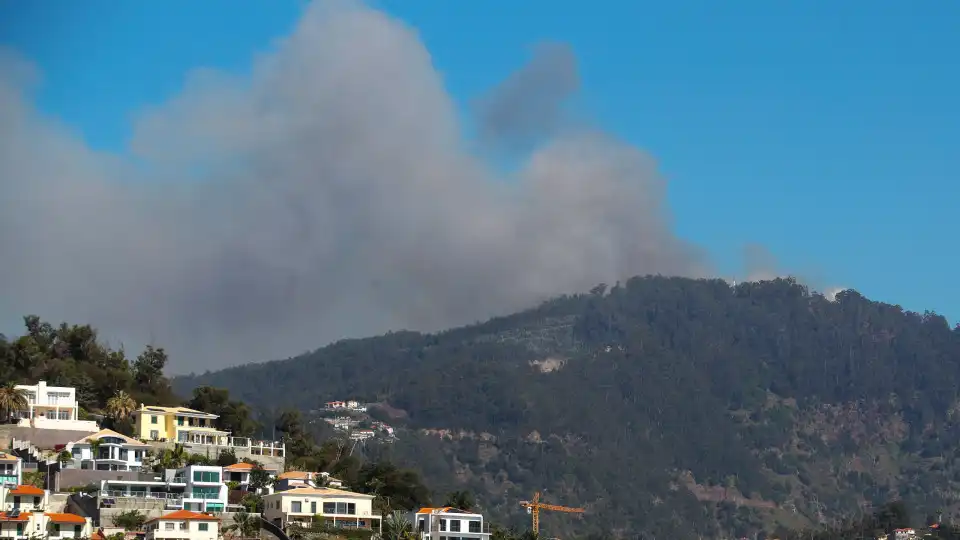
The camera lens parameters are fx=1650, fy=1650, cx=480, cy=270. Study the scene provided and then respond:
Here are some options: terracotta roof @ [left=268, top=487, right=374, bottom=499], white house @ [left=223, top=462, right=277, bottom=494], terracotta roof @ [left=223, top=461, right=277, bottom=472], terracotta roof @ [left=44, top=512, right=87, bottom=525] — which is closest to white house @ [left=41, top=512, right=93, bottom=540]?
terracotta roof @ [left=44, top=512, right=87, bottom=525]

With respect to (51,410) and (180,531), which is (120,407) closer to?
(51,410)

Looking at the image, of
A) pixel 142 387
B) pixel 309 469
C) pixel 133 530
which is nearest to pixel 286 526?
pixel 133 530

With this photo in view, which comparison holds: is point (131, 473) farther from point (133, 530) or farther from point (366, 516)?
point (366, 516)

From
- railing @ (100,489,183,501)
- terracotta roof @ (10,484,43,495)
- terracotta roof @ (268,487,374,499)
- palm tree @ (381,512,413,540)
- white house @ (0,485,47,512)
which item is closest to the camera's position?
white house @ (0,485,47,512)

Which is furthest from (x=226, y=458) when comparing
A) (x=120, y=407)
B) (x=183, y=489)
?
(x=120, y=407)

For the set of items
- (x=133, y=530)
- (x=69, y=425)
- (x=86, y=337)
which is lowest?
(x=133, y=530)

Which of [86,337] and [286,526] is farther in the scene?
[86,337]

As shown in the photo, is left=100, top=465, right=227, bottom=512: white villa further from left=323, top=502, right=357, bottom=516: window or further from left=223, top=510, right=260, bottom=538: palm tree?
left=323, top=502, right=357, bottom=516: window
